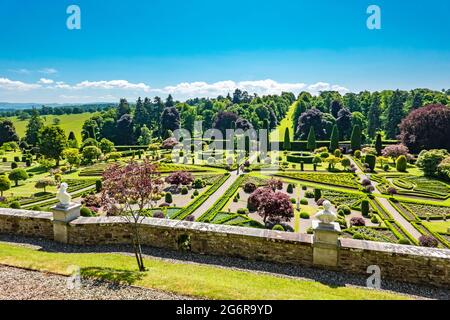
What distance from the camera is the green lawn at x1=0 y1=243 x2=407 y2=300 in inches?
235

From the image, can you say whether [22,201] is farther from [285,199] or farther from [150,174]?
[150,174]

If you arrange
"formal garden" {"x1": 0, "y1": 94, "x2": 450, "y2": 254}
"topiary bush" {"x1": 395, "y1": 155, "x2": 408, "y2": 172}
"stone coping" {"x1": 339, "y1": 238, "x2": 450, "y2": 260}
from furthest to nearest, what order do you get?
"topiary bush" {"x1": 395, "y1": 155, "x2": 408, "y2": 172} → "formal garden" {"x1": 0, "y1": 94, "x2": 450, "y2": 254} → "stone coping" {"x1": 339, "y1": 238, "x2": 450, "y2": 260}

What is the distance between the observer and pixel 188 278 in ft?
21.5

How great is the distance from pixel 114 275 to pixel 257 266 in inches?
133

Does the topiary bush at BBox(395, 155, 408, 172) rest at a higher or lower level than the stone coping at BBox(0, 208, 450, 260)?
lower

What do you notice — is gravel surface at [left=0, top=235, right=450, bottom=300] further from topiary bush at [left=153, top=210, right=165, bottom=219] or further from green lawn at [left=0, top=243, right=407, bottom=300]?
topiary bush at [left=153, top=210, right=165, bottom=219]

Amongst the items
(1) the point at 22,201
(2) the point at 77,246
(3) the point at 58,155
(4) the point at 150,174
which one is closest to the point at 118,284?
(4) the point at 150,174

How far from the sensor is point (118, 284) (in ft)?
20.5

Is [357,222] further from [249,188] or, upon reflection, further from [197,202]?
[197,202]

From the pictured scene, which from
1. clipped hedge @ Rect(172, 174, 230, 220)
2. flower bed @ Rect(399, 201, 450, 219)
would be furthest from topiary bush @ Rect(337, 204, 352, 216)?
clipped hedge @ Rect(172, 174, 230, 220)

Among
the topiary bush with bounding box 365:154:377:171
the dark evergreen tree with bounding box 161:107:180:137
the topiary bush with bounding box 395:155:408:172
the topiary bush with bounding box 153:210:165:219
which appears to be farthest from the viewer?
the dark evergreen tree with bounding box 161:107:180:137

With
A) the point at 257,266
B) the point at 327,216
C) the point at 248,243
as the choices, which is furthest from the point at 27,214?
the point at 327,216

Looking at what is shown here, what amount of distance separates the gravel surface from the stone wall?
154 mm

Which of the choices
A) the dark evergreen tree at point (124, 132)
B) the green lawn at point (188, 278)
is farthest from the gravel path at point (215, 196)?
the dark evergreen tree at point (124, 132)
